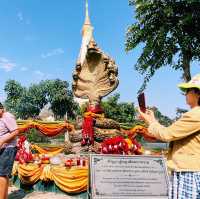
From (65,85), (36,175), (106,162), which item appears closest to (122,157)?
(106,162)

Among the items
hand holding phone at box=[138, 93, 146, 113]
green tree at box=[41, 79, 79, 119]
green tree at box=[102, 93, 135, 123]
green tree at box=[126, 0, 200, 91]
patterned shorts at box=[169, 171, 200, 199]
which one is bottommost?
patterned shorts at box=[169, 171, 200, 199]

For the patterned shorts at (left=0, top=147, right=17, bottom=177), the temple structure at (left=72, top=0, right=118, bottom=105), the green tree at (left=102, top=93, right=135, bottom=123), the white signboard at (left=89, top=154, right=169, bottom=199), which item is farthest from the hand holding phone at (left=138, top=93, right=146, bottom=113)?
the green tree at (left=102, top=93, right=135, bottom=123)

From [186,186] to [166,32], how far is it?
59.5 ft

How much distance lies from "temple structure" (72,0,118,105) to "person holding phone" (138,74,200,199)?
1010 centimetres

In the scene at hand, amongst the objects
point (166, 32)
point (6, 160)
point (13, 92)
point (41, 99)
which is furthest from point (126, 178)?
point (13, 92)

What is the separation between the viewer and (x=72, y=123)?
13.6 meters

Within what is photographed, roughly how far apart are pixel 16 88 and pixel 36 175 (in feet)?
171

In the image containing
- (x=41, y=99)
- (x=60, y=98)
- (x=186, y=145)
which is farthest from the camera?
(x=41, y=99)

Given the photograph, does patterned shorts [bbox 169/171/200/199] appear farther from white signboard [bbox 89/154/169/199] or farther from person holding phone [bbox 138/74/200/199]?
white signboard [bbox 89/154/169/199]

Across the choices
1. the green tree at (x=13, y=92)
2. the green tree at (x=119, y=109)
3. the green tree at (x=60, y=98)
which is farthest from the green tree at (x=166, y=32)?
the green tree at (x=13, y=92)

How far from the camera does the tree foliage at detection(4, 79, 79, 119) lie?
2258 inches

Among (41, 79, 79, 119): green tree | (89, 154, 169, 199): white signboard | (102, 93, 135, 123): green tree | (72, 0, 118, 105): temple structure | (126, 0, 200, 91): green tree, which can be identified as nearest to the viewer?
(89, 154, 169, 199): white signboard

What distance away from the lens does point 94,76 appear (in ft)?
46.2

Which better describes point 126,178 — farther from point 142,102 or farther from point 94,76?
point 94,76
